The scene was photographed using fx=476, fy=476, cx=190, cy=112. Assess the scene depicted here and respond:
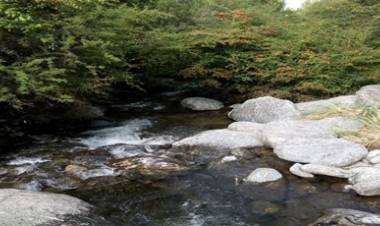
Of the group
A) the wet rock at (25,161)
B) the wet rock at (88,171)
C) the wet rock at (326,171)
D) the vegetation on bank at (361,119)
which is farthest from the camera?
the vegetation on bank at (361,119)

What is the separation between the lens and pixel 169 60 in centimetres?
1094

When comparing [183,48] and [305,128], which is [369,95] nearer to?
[305,128]

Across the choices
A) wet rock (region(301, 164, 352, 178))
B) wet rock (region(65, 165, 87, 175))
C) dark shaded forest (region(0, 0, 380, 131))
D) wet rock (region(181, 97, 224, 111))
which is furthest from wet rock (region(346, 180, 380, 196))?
wet rock (region(181, 97, 224, 111))

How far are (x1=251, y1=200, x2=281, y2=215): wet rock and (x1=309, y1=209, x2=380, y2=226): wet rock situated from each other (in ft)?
1.69

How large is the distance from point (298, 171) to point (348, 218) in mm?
1391

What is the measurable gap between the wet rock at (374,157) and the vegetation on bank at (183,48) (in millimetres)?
3426

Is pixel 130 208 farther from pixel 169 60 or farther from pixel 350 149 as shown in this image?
pixel 169 60

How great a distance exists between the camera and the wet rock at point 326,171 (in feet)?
20.6

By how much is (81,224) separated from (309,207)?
102 inches

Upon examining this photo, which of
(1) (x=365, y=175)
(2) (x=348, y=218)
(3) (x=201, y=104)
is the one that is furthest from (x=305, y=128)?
(3) (x=201, y=104)

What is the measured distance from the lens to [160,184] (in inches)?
247

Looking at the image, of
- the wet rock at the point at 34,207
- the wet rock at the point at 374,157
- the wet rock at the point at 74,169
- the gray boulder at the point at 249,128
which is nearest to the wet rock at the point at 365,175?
the wet rock at the point at 374,157

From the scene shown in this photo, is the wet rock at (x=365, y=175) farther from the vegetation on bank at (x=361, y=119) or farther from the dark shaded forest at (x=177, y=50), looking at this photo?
the dark shaded forest at (x=177, y=50)

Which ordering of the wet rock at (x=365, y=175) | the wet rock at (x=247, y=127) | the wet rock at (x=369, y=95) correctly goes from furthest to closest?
1. the wet rock at (x=369, y=95)
2. the wet rock at (x=247, y=127)
3. the wet rock at (x=365, y=175)
